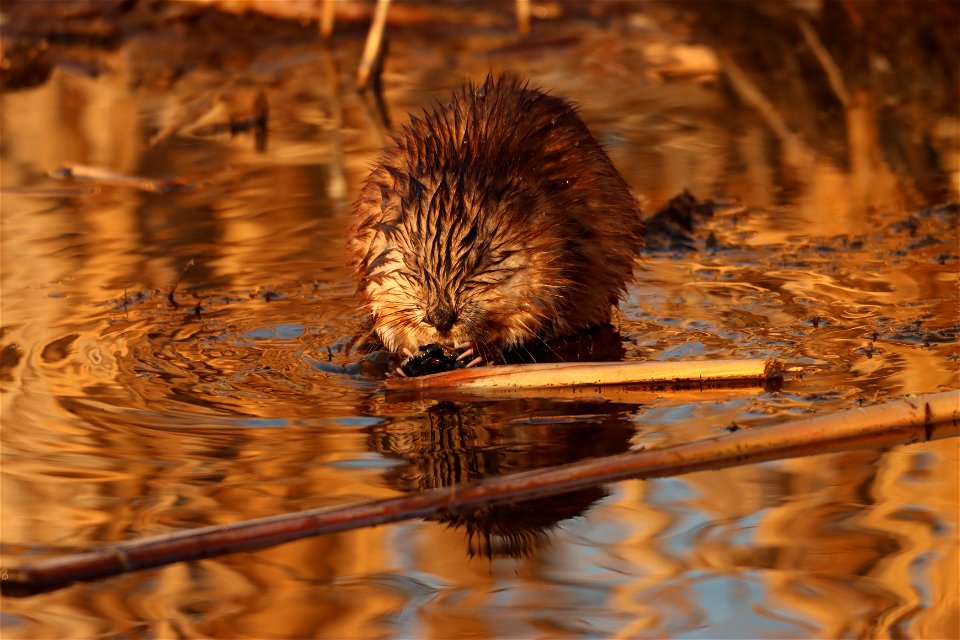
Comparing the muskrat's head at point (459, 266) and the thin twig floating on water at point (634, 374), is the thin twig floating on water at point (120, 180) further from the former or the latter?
the thin twig floating on water at point (634, 374)

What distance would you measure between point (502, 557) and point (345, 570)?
1.31 feet

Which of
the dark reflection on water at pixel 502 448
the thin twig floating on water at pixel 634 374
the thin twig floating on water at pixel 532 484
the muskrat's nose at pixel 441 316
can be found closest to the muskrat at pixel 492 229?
the muskrat's nose at pixel 441 316

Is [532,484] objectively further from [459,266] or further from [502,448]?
[459,266]

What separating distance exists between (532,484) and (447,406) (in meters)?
1.01

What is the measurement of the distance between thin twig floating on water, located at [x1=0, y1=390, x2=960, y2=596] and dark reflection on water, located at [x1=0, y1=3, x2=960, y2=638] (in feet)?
0.17

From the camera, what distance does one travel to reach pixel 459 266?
5035 mm

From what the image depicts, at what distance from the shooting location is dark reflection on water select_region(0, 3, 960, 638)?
143 inches

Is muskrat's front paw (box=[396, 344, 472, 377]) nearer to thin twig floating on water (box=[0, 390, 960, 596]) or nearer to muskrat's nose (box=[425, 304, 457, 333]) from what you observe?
muskrat's nose (box=[425, 304, 457, 333])

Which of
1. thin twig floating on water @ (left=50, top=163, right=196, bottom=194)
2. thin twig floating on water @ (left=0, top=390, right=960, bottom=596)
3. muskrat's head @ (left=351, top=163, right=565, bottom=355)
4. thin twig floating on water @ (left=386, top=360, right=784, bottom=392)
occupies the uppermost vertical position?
thin twig floating on water @ (left=50, top=163, right=196, bottom=194)

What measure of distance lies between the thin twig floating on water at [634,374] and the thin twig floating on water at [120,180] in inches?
145

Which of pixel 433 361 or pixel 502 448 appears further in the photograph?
pixel 433 361

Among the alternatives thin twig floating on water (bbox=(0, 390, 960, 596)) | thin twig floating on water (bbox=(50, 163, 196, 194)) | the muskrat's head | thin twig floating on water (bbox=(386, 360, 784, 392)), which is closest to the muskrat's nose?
the muskrat's head

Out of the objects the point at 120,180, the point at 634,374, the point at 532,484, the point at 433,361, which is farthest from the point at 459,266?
the point at 120,180

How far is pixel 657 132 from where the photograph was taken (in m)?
9.60
